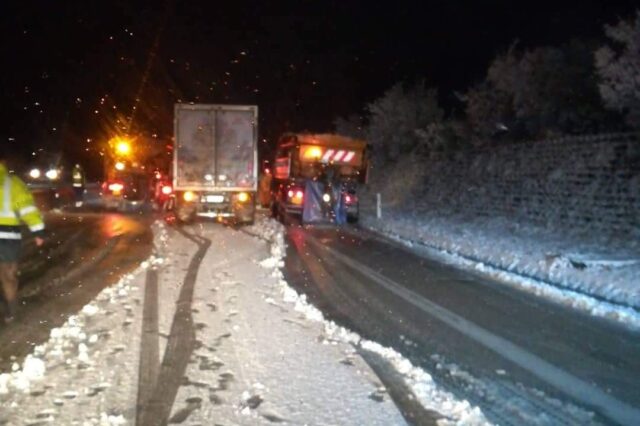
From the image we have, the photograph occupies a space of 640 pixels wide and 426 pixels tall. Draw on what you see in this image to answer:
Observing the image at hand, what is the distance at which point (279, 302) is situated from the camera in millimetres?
11875

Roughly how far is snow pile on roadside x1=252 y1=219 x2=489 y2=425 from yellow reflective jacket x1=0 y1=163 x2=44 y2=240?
3.42 metres

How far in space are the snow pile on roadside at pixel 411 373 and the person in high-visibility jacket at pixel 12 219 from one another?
11.2 feet

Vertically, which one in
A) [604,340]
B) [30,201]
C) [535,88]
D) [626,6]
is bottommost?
[604,340]

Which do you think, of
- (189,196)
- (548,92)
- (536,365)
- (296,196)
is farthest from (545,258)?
(189,196)

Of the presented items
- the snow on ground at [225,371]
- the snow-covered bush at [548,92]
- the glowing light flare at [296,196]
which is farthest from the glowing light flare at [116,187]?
the snow on ground at [225,371]

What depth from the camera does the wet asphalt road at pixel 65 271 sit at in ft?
32.3

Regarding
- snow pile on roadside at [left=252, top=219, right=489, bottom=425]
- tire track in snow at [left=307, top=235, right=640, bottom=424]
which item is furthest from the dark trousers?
tire track in snow at [left=307, top=235, right=640, bottom=424]

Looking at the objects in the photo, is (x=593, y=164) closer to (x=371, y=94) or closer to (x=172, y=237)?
(x=172, y=237)

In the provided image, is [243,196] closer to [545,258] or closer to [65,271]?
[545,258]

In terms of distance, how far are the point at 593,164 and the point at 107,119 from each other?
164 feet

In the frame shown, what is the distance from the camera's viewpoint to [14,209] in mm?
10312

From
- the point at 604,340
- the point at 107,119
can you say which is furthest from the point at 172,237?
the point at 107,119

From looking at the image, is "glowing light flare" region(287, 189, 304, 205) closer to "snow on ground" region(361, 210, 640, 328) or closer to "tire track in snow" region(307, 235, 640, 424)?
"snow on ground" region(361, 210, 640, 328)

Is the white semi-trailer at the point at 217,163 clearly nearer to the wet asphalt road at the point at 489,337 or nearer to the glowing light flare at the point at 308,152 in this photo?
the glowing light flare at the point at 308,152
